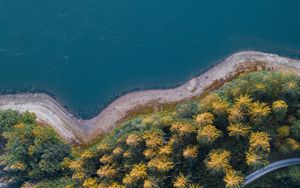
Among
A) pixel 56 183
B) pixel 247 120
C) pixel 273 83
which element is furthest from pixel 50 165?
pixel 273 83

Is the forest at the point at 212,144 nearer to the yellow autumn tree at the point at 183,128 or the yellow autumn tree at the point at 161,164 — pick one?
the yellow autumn tree at the point at 183,128

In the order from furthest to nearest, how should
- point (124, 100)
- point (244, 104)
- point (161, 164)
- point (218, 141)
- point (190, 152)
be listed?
point (124, 100)
point (218, 141)
point (161, 164)
point (190, 152)
point (244, 104)

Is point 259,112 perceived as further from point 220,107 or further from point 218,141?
point 218,141

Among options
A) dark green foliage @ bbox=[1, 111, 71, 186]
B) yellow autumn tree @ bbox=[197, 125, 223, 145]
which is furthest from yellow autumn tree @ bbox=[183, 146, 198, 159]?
dark green foliage @ bbox=[1, 111, 71, 186]

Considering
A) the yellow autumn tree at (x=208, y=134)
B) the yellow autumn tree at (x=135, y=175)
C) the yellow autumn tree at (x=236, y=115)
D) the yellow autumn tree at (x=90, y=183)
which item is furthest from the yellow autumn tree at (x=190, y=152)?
the yellow autumn tree at (x=90, y=183)

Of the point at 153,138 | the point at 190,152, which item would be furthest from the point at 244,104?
the point at 153,138

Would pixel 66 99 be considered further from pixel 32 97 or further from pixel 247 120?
pixel 247 120

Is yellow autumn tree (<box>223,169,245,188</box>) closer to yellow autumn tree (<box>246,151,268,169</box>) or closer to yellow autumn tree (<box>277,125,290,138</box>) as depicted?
yellow autumn tree (<box>246,151,268,169</box>)
